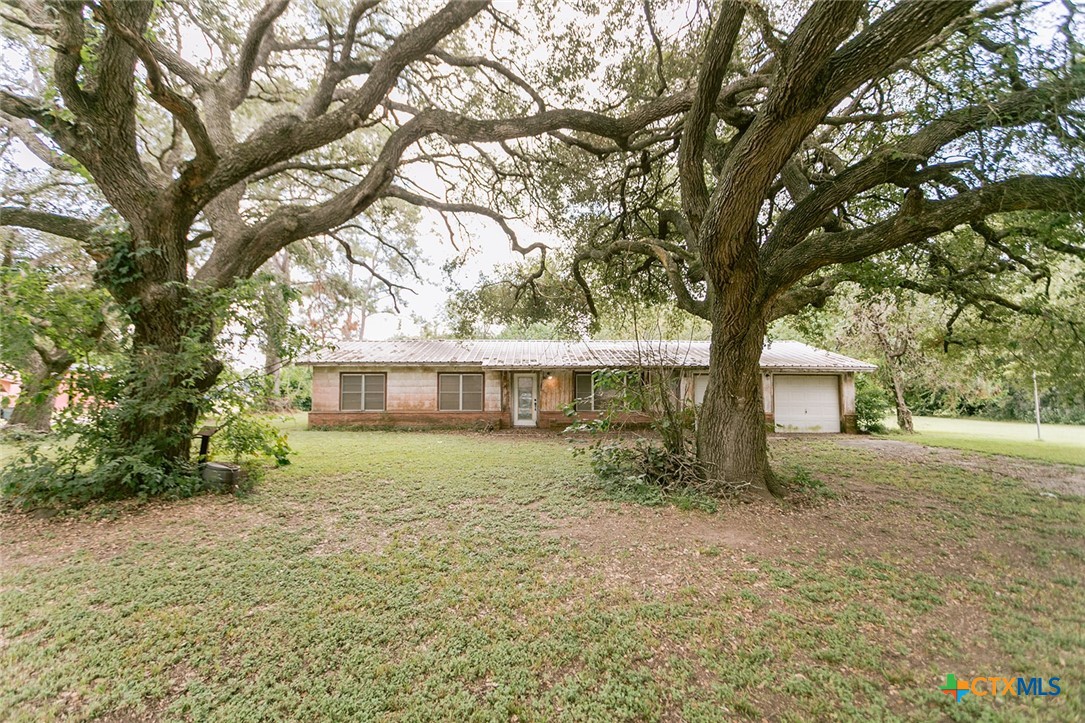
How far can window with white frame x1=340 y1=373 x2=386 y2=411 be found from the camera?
54.1 ft

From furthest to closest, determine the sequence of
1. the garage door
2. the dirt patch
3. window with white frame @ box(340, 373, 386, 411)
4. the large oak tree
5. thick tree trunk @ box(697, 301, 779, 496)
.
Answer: window with white frame @ box(340, 373, 386, 411) < the garage door < the dirt patch < thick tree trunk @ box(697, 301, 779, 496) < the large oak tree

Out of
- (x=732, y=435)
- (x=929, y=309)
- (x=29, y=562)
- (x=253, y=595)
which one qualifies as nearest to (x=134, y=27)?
(x=29, y=562)

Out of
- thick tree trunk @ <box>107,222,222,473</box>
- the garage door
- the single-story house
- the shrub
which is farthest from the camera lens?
the garage door

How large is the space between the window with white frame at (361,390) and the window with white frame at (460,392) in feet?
7.57

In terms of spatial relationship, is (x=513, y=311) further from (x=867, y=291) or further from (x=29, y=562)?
(x=29, y=562)

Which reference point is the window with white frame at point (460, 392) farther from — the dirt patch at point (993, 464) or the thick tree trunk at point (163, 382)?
the dirt patch at point (993, 464)

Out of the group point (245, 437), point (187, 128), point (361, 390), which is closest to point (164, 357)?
point (245, 437)

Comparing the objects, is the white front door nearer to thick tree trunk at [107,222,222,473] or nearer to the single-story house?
the single-story house

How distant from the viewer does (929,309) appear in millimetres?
13336

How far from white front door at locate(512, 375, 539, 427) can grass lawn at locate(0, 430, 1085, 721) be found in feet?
34.6

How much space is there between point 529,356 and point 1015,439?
16723mm

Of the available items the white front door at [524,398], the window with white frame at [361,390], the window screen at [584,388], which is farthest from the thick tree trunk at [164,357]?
the window screen at [584,388]

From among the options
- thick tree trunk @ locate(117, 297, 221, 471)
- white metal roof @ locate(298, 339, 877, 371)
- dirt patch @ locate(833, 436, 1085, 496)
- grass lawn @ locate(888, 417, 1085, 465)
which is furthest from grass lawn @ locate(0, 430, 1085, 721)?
white metal roof @ locate(298, 339, 877, 371)

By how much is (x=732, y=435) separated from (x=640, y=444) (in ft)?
5.06
